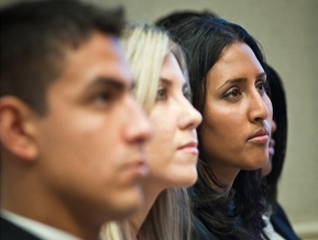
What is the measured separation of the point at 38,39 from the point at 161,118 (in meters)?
0.39

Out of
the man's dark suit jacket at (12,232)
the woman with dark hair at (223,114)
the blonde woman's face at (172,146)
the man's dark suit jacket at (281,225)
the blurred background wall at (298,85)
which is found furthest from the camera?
the blurred background wall at (298,85)

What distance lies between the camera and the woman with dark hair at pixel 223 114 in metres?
1.59

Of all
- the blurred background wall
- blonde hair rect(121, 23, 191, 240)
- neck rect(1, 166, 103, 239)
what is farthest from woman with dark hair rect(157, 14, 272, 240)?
the blurred background wall

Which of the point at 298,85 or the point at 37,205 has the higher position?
the point at 37,205

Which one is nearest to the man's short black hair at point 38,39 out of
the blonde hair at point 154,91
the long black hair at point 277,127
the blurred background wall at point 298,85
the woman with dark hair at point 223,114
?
the blonde hair at point 154,91

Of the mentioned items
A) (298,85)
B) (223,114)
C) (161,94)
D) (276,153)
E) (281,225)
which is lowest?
(281,225)

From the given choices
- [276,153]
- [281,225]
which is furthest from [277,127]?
[281,225]

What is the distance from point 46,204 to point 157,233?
515mm

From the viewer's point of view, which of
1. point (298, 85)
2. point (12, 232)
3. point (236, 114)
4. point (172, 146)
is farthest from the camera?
point (298, 85)

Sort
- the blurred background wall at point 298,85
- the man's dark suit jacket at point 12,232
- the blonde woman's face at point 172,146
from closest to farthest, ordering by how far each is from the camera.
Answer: the man's dark suit jacket at point 12,232, the blonde woman's face at point 172,146, the blurred background wall at point 298,85

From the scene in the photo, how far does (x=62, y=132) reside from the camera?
0.82 m

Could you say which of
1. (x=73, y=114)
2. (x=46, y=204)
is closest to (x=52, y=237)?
(x=46, y=204)

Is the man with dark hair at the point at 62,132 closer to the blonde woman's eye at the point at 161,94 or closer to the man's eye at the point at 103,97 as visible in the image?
the man's eye at the point at 103,97

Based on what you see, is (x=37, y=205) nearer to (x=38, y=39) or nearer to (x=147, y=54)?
(x=38, y=39)
